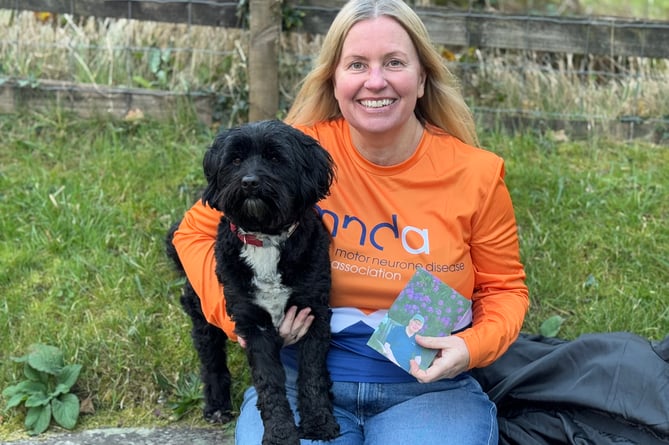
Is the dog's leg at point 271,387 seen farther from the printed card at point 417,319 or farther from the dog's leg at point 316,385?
the printed card at point 417,319

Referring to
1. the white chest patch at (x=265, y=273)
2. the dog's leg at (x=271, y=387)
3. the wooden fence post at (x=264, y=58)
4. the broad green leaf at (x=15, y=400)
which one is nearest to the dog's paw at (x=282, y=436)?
the dog's leg at (x=271, y=387)

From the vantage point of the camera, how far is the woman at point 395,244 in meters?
2.94

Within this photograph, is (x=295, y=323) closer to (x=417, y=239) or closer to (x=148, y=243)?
(x=417, y=239)

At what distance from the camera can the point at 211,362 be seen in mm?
3568

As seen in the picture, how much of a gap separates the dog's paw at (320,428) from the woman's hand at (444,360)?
1.15ft

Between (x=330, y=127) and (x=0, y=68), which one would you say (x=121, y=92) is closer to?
(x=0, y=68)

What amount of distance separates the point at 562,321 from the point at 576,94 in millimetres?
2063

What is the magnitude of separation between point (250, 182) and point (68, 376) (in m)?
1.67

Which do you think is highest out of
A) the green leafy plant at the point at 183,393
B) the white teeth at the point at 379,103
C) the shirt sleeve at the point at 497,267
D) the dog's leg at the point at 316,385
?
the white teeth at the point at 379,103

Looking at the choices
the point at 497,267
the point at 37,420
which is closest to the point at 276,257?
the point at 497,267

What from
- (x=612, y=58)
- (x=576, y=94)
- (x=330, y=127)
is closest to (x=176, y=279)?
(x=330, y=127)

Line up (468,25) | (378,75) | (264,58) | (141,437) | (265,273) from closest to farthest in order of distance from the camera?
(265,273)
(378,75)
(141,437)
(264,58)
(468,25)

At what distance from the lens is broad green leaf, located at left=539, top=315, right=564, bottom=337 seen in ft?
13.1

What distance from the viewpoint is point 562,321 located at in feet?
13.3
